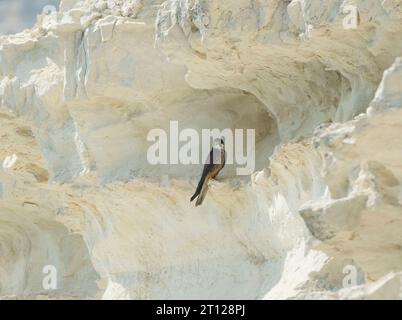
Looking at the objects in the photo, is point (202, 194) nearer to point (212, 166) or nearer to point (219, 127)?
point (212, 166)

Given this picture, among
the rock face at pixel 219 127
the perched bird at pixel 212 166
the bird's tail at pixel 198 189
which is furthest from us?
the bird's tail at pixel 198 189

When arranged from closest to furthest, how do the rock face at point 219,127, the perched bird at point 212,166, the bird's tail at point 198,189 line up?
the rock face at point 219,127 → the perched bird at point 212,166 → the bird's tail at point 198,189

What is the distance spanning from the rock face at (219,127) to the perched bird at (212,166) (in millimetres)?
61

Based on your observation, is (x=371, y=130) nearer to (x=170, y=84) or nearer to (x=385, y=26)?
(x=385, y=26)

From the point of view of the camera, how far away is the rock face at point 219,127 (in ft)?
20.9

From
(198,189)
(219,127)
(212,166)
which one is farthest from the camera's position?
(219,127)

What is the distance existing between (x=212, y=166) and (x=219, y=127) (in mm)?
428

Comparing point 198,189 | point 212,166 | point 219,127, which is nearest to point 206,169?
point 212,166

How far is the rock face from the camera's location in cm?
638

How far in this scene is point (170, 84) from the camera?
834 cm

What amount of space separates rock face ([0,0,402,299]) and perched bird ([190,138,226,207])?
0.20 ft

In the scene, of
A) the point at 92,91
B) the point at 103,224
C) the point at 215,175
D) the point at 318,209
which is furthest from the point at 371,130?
the point at 103,224

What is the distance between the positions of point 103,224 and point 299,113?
2.05 metres

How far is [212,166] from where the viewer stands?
26.5 feet
